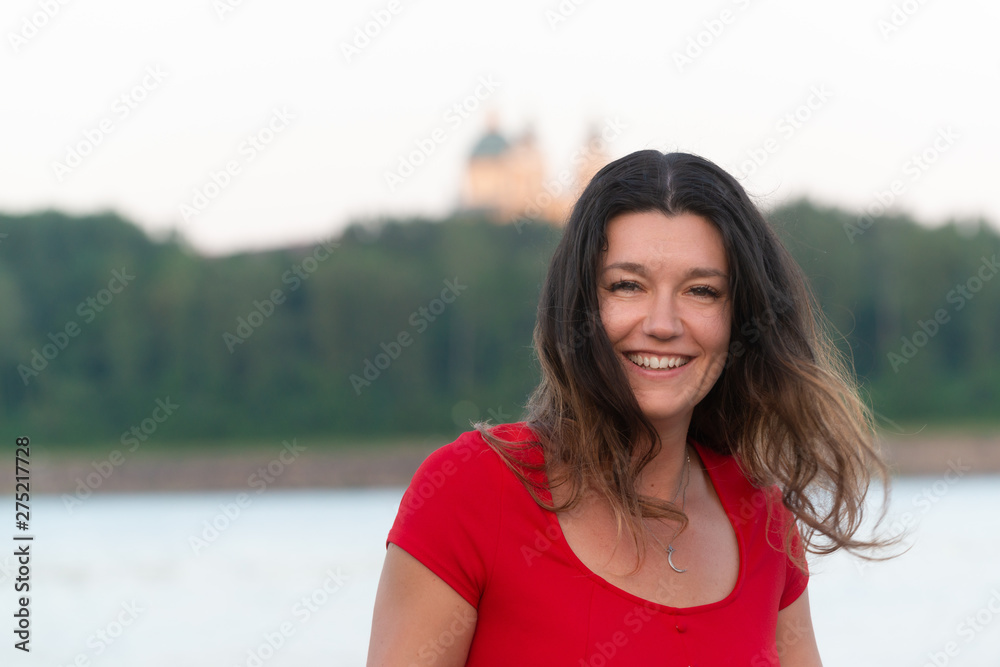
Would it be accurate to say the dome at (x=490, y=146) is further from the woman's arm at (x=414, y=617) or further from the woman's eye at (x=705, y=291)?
the woman's arm at (x=414, y=617)

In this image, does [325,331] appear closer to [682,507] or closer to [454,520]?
[682,507]

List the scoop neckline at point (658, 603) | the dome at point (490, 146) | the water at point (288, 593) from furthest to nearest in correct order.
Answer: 1. the dome at point (490, 146)
2. the water at point (288, 593)
3. the scoop neckline at point (658, 603)

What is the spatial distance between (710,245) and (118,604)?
12.4 meters

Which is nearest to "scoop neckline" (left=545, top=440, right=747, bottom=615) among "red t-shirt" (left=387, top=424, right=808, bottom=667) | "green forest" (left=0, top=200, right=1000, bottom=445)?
"red t-shirt" (left=387, top=424, right=808, bottom=667)

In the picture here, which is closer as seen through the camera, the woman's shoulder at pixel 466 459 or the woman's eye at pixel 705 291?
the woman's shoulder at pixel 466 459

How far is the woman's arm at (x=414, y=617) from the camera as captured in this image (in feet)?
5.36

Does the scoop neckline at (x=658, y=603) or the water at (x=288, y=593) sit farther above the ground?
the scoop neckline at (x=658, y=603)

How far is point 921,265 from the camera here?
37.2 metres

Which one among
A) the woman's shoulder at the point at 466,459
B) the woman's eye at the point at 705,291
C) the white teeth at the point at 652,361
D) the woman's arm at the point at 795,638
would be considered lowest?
the woman's arm at the point at 795,638

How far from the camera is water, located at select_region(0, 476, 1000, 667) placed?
31.2ft

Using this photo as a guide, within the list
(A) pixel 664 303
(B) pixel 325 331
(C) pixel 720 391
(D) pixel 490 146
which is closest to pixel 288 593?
(C) pixel 720 391

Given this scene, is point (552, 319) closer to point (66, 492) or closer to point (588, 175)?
point (588, 175)

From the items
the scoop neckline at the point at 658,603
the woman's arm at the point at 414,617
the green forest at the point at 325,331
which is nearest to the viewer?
the woman's arm at the point at 414,617

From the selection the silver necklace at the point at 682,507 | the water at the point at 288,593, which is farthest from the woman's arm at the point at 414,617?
the water at the point at 288,593
